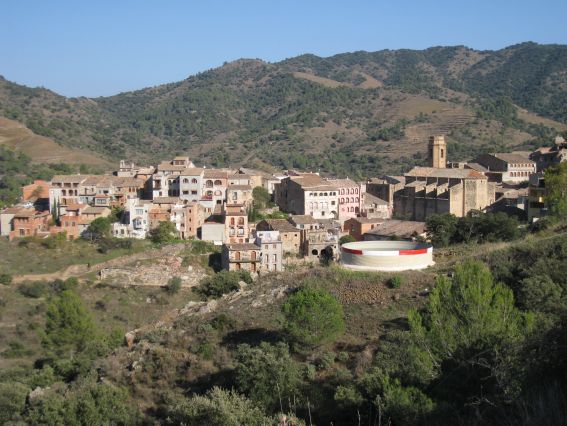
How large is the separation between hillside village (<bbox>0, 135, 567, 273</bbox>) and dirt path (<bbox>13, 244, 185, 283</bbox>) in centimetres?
178

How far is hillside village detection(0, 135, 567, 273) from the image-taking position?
36344mm

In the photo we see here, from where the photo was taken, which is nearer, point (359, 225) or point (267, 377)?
point (267, 377)

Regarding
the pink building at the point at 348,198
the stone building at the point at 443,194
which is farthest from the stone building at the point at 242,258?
the stone building at the point at 443,194

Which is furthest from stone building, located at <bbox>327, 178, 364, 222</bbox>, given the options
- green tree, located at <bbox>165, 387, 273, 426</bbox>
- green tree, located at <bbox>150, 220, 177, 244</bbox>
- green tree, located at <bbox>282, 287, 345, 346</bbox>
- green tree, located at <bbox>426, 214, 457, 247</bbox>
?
green tree, located at <bbox>165, 387, 273, 426</bbox>

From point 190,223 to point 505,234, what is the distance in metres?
17.3

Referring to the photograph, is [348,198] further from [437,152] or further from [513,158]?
[513,158]

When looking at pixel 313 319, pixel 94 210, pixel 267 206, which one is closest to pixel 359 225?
pixel 267 206

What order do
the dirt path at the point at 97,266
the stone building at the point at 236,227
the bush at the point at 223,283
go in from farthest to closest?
the stone building at the point at 236,227 < the dirt path at the point at 97,266 < the bush at the point at 223,283

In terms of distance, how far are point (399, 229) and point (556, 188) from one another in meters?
8.01

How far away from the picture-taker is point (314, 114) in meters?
107

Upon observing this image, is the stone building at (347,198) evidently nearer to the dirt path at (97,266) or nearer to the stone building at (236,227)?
the stone building at (236,227)

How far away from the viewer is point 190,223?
39000mm

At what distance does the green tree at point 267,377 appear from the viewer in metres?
14.3

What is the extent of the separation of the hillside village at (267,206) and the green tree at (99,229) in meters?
0.53
